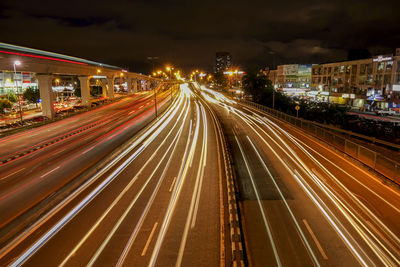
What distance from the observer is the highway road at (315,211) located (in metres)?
9.62

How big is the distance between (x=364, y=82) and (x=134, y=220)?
2945 inches

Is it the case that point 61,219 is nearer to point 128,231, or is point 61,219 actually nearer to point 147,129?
point 128,231

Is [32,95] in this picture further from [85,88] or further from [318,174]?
[318,174]

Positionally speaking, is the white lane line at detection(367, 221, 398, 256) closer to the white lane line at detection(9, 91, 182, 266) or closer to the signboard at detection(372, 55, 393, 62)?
the white lane line at detection(9, 91, 182, 266)

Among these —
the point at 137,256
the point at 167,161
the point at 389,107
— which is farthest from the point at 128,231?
the point at 389,107

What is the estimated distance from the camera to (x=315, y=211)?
12.8 meters

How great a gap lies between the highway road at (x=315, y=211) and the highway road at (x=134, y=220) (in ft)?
5.46

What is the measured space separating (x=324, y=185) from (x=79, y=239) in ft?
45.1

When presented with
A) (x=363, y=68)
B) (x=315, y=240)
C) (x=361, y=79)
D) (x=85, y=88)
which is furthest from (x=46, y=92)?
(x=363, y=68)

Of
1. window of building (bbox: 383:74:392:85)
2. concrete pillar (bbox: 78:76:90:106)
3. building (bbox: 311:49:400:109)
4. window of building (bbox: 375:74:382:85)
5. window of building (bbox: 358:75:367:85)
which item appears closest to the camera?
building (bbox: 311:49:400:109)

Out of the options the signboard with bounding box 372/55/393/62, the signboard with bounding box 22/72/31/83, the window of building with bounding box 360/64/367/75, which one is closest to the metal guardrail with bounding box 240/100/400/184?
the signboard with bounding box 372/55/393/62

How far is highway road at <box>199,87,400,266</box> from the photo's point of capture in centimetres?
962

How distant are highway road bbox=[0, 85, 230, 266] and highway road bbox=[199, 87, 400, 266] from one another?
5.46 feet

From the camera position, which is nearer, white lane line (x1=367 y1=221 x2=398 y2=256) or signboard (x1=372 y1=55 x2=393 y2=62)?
white lane line (x1=367 y1=221 x2=398 y2=256)
